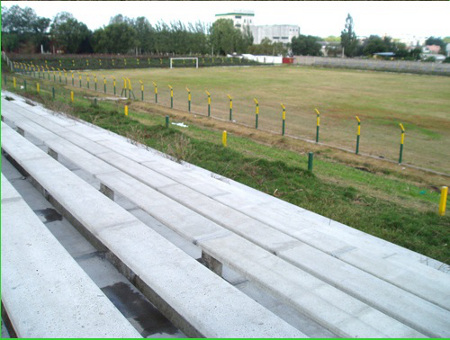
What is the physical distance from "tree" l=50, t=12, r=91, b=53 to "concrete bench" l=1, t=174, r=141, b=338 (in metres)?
82.3

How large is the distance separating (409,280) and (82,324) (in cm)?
245

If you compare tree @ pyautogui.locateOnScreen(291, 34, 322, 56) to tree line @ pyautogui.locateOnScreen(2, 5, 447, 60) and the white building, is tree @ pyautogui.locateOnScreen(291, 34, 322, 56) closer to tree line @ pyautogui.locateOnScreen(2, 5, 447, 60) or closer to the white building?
tree line @ pyautogui.locateOnScreen(2, 5, 447, 60)

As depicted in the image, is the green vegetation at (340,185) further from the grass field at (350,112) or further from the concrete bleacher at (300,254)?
the grass field at (350,112)

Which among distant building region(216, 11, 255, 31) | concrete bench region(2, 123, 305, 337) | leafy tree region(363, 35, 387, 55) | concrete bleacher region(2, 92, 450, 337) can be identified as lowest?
concrete bleacher region(2, 92, 450, 337)

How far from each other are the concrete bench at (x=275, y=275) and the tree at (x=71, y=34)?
81.2m

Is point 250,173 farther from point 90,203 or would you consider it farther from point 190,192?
point 90,203

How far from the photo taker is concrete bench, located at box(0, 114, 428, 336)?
2.84 metres

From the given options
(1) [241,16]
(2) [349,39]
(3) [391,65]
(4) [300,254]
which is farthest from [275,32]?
(4) [300,254]

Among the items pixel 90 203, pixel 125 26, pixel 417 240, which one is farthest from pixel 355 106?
pixel 125 26

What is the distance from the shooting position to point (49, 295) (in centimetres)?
312

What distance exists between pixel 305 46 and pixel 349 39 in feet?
35.0

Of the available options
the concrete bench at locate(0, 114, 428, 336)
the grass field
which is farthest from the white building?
the concrete bench at locate(0, 114, 428, 336)

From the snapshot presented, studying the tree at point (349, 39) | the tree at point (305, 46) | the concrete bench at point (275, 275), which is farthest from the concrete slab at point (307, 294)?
the tree at point (305, 46)

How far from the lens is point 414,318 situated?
2986 mm
